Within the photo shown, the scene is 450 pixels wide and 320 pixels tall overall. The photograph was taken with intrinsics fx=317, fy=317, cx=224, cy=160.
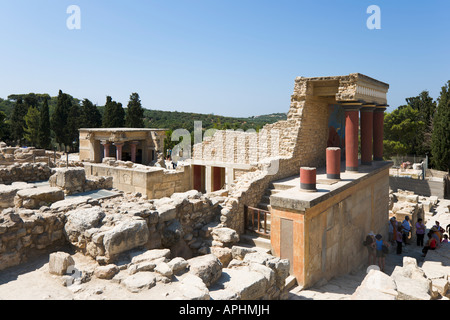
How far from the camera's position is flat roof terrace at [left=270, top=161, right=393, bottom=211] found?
6.84m

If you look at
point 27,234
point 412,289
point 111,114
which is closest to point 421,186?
point 412,289

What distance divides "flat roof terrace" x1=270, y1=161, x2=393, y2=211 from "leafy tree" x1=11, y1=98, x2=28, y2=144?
40767mm

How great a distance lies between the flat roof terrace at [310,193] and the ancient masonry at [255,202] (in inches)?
1.0

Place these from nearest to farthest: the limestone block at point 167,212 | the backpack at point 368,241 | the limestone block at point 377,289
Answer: the limestone block at point 377,289, the limestone block at point 167,212, the backpack at point 368,241

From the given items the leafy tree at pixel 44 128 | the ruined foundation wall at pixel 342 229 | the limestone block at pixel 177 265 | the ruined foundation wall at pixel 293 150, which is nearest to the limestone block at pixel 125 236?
the limestone block at pixel 177 265

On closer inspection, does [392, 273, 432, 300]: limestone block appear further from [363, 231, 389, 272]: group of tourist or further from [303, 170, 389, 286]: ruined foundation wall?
[363, 231, 389, 272]: group of tourist

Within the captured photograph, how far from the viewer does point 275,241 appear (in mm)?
7215

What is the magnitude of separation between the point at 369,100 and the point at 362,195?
11.8 feet

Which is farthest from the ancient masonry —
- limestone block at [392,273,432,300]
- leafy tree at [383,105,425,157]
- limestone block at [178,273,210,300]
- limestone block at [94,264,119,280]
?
leafy tree at [383,105,425,157]

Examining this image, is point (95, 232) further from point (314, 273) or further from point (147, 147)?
point (147, 147)

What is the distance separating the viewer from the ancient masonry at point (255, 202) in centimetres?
508

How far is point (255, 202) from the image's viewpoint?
30.2ft

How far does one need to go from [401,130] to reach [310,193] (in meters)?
33.7

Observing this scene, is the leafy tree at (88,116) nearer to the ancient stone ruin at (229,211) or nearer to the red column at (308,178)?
the ancient stone ruin at (229,211)
